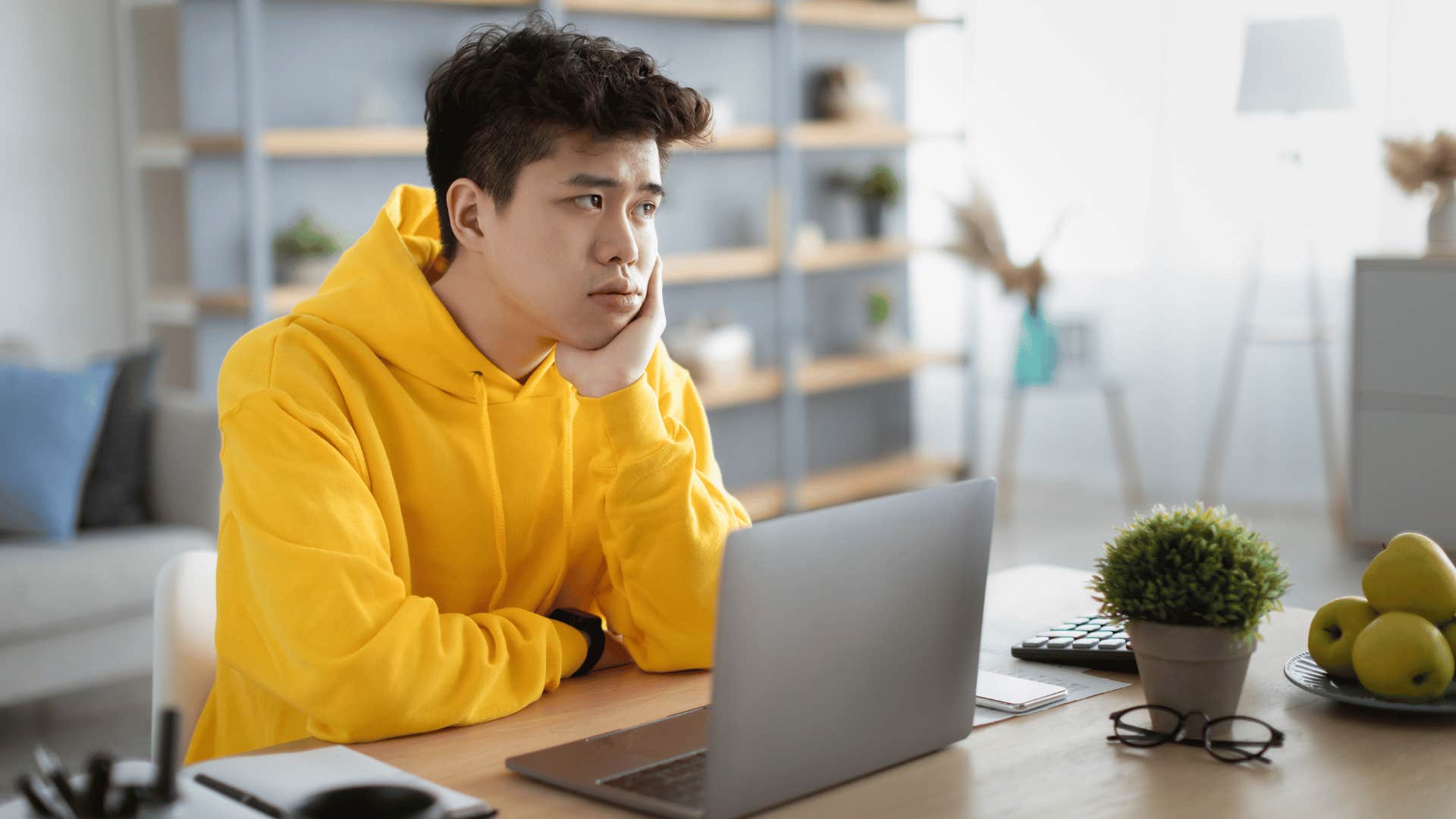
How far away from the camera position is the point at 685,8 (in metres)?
4.70

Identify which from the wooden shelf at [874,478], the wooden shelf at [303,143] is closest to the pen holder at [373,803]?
the wooden shelf at [303,143]

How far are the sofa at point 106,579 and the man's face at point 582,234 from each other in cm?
197

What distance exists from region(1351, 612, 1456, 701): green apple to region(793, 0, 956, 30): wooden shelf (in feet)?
13.8

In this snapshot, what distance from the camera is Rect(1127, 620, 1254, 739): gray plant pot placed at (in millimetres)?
1147

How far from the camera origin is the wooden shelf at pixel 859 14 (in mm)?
5191

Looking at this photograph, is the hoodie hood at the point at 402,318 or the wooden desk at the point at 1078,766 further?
the hoodie hood at the point at 402,318

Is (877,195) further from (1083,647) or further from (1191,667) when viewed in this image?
(1191,667)

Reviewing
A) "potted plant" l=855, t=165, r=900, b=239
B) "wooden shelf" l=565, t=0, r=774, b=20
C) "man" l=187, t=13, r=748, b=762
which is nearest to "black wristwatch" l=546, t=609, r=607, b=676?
"man" l=187, t=13, r=748, b=762

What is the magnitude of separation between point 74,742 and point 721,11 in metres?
2.99

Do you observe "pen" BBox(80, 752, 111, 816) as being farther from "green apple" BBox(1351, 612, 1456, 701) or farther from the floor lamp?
the floor lamp

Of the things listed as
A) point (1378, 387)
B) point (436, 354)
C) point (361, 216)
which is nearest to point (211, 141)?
point (361, 216)

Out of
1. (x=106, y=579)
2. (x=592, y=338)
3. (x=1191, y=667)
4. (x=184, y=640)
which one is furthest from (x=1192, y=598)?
(x=106, y=579)

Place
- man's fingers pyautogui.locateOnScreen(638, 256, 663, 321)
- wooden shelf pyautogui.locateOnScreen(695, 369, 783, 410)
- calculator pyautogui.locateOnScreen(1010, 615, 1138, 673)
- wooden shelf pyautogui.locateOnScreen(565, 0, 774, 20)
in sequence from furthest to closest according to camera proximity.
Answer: wooden shelf pyautogui.locateOnScreen(695, 369, 783, 410), wooden shelf pyautogui.locateOnScreen(565, 0, 774, 20), man's fingers pyautogui.locateOnScreen(638, 256, 663, 321), calculator pyautogui.locateOnScreen(1010, 615, 1138, 673)

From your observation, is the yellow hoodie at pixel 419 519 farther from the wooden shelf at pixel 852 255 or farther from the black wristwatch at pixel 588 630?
the wooden shelf at pixel 852 255
